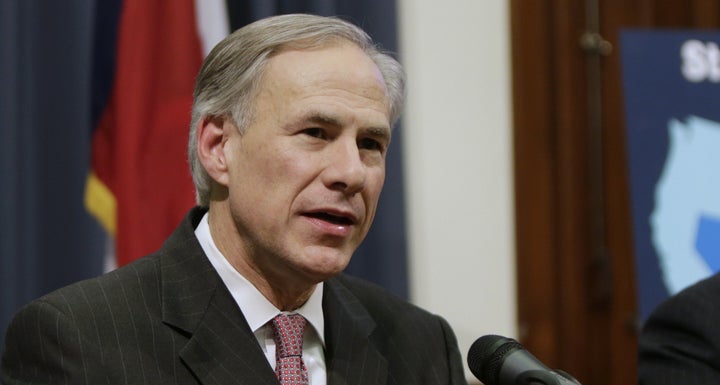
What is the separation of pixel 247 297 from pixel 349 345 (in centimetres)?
25

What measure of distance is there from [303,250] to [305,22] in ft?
1.49

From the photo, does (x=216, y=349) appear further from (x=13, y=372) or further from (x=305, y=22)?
(x=305, y=22)

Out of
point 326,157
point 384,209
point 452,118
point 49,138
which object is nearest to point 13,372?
point 326,157

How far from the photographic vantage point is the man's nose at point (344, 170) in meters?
1.88

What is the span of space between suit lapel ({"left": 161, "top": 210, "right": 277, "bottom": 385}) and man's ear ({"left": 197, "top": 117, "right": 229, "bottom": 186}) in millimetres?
151

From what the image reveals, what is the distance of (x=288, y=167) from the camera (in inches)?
74.2

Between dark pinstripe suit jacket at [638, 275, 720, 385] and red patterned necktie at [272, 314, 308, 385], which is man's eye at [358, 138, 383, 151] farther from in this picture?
→ dark pinstripe suit jacket at [638, 275, 720, 385]

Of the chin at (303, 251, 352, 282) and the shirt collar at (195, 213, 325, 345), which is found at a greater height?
the chin at (303, 251, 352, 282)

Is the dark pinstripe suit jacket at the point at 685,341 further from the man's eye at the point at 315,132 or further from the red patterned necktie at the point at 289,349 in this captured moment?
the man's eye at the point at 315,132

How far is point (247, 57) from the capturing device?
Answer: 1.97m

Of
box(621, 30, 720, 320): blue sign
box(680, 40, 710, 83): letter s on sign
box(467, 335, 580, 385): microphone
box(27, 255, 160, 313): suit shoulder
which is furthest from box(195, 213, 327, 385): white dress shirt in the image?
box(680, 40, 710, 83): letter s on sign

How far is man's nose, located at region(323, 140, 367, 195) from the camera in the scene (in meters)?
1.88

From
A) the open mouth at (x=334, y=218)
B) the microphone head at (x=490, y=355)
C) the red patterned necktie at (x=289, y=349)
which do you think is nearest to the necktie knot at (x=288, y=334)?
the red patterned necktie at (x=289, y=349)

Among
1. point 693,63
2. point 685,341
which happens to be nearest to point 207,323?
point 685,341
